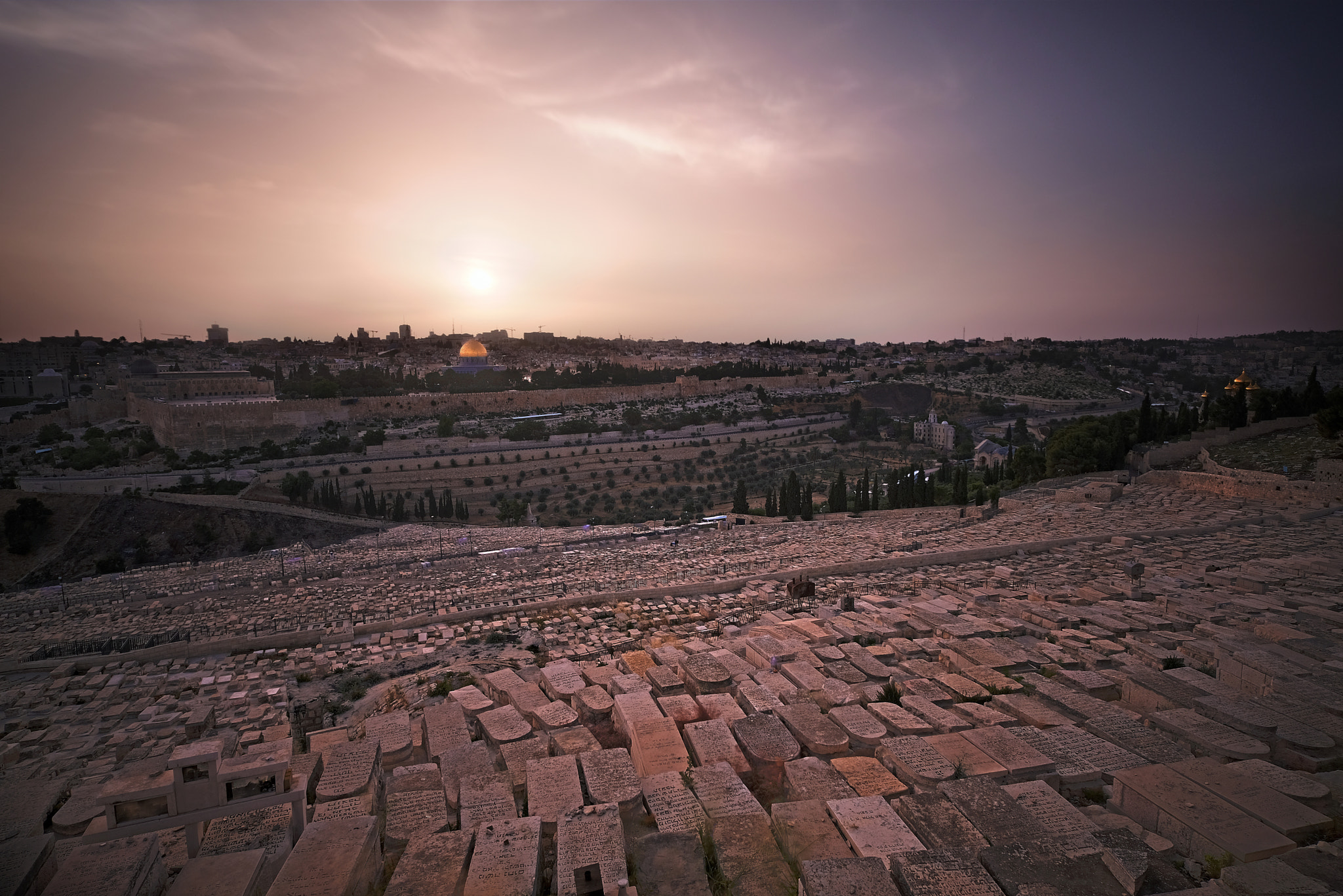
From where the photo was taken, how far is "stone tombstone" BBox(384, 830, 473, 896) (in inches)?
111

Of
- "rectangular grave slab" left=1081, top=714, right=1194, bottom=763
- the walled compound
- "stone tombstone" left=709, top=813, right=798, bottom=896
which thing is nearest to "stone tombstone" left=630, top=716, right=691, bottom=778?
the walled compound

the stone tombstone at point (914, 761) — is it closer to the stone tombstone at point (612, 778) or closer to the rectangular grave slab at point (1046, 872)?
the rectangular grave slab at point (1046, 872)

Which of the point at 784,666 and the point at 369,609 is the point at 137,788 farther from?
the point at 369,609

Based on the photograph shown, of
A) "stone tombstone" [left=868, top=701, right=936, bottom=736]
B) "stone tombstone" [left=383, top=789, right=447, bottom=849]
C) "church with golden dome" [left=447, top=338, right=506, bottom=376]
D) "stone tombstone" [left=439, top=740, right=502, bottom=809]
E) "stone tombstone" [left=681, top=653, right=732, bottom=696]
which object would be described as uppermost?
"church with golden dome" [left=447, top=338, right=506, bottom=376]

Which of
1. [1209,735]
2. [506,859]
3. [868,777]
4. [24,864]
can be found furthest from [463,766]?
[1209,735]

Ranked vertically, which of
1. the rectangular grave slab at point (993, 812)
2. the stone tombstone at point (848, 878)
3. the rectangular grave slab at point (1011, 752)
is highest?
the stone tombstone at point (848, 878)

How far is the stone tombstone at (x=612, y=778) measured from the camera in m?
3.50

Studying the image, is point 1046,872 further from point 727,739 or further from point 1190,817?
point 727,739

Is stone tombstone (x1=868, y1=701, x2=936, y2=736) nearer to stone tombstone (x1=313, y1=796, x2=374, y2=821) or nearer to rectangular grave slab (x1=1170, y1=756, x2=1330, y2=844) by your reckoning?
rectangular grave slab (x1=1170, y1=756, x2=1330, y2=844)

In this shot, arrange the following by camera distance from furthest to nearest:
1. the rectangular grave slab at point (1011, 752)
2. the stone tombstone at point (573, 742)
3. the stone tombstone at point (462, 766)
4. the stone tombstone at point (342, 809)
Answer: the stone tombstone at point (573, 742)
the stone tombstone at point (462, 766)
the rectangular grave slab at point (1011, 752)
the stone tombstone at point (342, 809)

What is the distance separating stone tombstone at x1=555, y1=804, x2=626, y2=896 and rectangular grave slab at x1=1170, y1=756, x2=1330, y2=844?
3.01m

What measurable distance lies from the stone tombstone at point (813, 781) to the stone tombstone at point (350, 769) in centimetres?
246

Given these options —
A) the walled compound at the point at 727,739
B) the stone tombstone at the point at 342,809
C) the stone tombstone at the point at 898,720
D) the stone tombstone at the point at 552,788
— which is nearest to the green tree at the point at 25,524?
the walled compound at the point at 727,739

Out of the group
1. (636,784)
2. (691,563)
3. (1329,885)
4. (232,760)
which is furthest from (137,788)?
(691,563)
